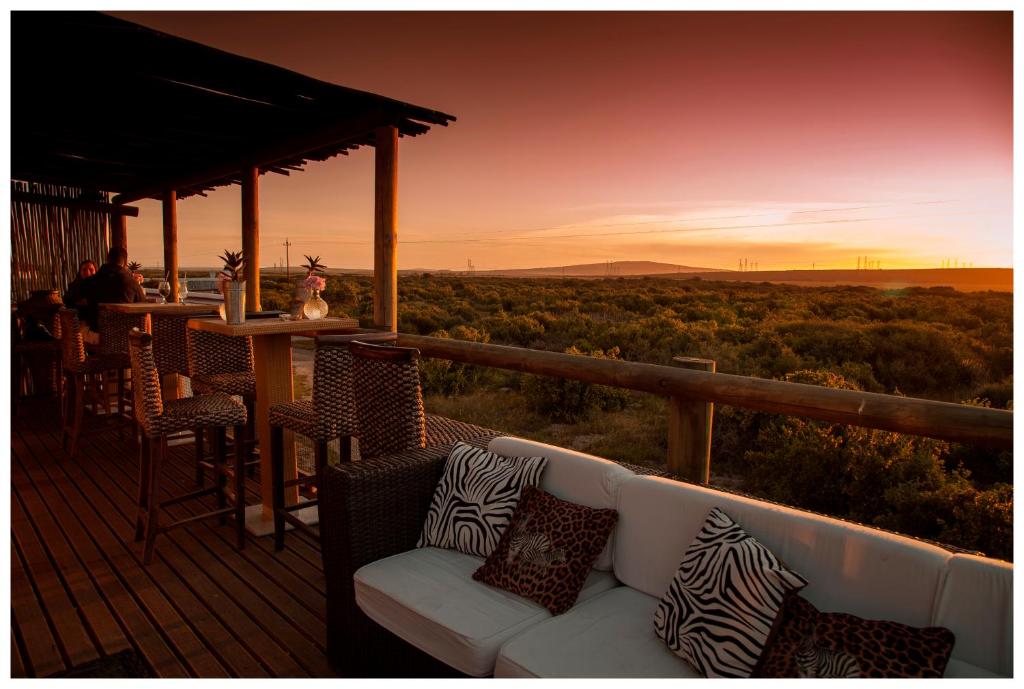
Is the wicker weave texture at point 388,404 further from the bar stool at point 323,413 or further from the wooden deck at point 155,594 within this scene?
the wooden deck at point 155,594

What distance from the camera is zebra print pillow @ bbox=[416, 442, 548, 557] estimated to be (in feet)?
7.68

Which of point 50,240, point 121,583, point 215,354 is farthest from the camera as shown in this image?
point 50,240

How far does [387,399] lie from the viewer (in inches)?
112

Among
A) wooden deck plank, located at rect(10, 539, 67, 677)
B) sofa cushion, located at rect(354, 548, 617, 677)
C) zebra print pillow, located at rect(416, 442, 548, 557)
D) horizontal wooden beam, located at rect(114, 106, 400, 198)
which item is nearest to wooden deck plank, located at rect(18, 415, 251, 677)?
wooden deck plank, located at rect(10, 539, 67, 677)

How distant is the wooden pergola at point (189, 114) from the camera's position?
326 centimetres

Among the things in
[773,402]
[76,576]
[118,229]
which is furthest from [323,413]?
[118,229]

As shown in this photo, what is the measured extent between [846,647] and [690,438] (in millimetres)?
1326

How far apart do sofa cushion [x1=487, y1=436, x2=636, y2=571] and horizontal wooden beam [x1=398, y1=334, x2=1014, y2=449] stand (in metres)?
0.59

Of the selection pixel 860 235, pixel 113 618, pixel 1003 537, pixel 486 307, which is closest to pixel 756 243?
pixel 860 235

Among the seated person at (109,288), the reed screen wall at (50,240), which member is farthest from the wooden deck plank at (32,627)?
the reed screen wall at (50,240)

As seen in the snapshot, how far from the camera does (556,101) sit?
7.76m

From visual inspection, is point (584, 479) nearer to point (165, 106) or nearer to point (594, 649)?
point (594, 649)

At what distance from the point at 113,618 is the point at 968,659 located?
3169 millimetres
